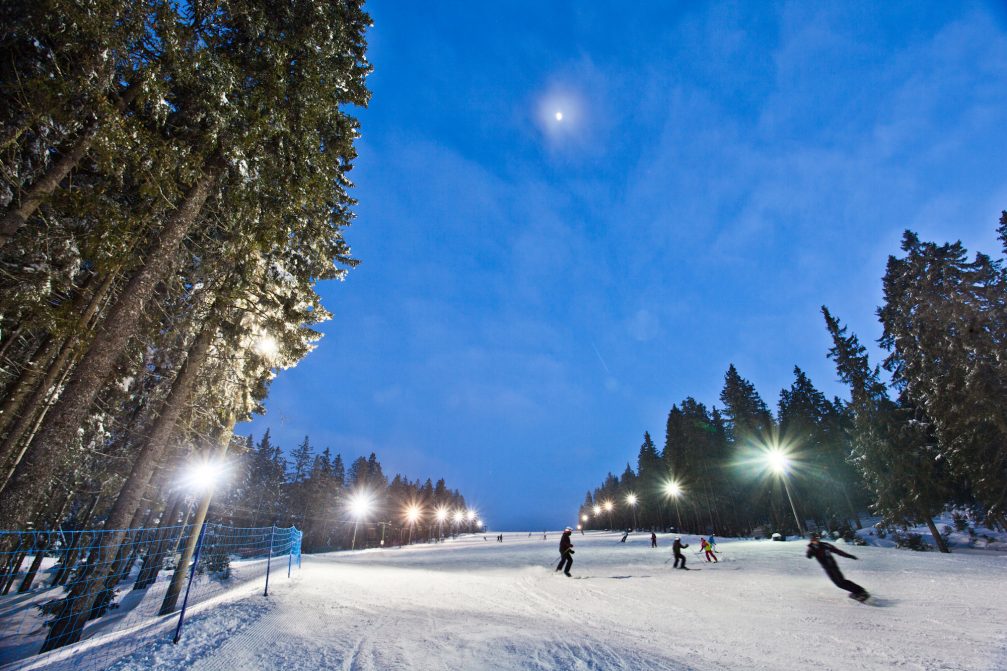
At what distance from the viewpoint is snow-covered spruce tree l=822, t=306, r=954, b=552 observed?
24.2 m

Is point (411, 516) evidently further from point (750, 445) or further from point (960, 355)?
point (960, 355)

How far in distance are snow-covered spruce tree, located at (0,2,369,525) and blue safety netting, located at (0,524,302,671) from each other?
2098 millimetres

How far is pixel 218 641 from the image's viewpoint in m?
6.08

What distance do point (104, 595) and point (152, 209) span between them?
10.1 meters

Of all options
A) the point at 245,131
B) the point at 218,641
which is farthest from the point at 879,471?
the point at 245,131

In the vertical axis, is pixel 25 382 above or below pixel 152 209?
below

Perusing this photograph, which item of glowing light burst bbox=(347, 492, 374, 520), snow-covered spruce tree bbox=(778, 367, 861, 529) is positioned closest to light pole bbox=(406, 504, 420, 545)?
glowing light burst bbox=(347, 492, 374, 520)

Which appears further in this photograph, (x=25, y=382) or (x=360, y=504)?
(x=360, y=504)

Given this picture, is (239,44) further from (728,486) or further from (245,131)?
(728,486)

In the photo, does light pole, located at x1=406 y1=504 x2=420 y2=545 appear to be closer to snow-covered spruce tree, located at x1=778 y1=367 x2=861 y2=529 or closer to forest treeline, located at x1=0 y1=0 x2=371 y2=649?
snow-covered spruce tree, located at x1=778 y1=367 x2=861 y2=529

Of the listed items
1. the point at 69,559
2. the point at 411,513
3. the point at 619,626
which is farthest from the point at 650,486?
the point at 69,559

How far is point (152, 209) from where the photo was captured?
758cm

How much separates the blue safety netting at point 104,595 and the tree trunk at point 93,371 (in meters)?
0.63

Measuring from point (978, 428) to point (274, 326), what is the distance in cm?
3221
